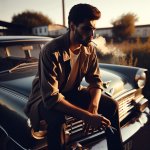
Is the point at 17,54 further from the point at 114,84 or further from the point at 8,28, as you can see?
the point at 8,28

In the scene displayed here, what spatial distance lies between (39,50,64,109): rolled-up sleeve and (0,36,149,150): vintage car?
1.15 feet

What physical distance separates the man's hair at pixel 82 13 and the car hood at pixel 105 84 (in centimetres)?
90

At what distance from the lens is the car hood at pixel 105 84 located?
255 cm

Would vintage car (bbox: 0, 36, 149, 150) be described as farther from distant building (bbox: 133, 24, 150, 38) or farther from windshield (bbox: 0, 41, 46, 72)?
distant building (bbox: 133, 24, 150, 38)

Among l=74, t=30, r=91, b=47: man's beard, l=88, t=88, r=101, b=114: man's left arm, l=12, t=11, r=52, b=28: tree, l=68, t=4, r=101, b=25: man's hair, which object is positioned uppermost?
l=68, t=4, r=101, b=25: man's hair

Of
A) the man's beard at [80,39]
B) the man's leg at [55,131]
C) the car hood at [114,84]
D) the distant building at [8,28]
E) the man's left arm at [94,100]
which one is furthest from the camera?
the distant building at [8,28]

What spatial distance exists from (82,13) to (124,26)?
41809 mm

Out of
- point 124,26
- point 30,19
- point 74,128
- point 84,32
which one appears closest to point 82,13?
point 84,32

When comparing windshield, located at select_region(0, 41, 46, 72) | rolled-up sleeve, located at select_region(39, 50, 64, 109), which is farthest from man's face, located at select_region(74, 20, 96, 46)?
windshield, located at select_region(0, 41, 46, 72)

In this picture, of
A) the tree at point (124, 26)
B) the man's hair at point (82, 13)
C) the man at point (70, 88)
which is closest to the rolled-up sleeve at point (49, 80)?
the man at point (70, 88)

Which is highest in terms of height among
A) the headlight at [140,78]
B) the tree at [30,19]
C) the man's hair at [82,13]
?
the man's hair at [82,13]

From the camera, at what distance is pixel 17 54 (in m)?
3.28

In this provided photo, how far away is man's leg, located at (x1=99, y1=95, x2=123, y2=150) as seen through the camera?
2.27 metres

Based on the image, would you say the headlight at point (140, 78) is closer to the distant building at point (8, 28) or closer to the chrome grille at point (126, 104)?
the chrome grille at point (126, 104)
